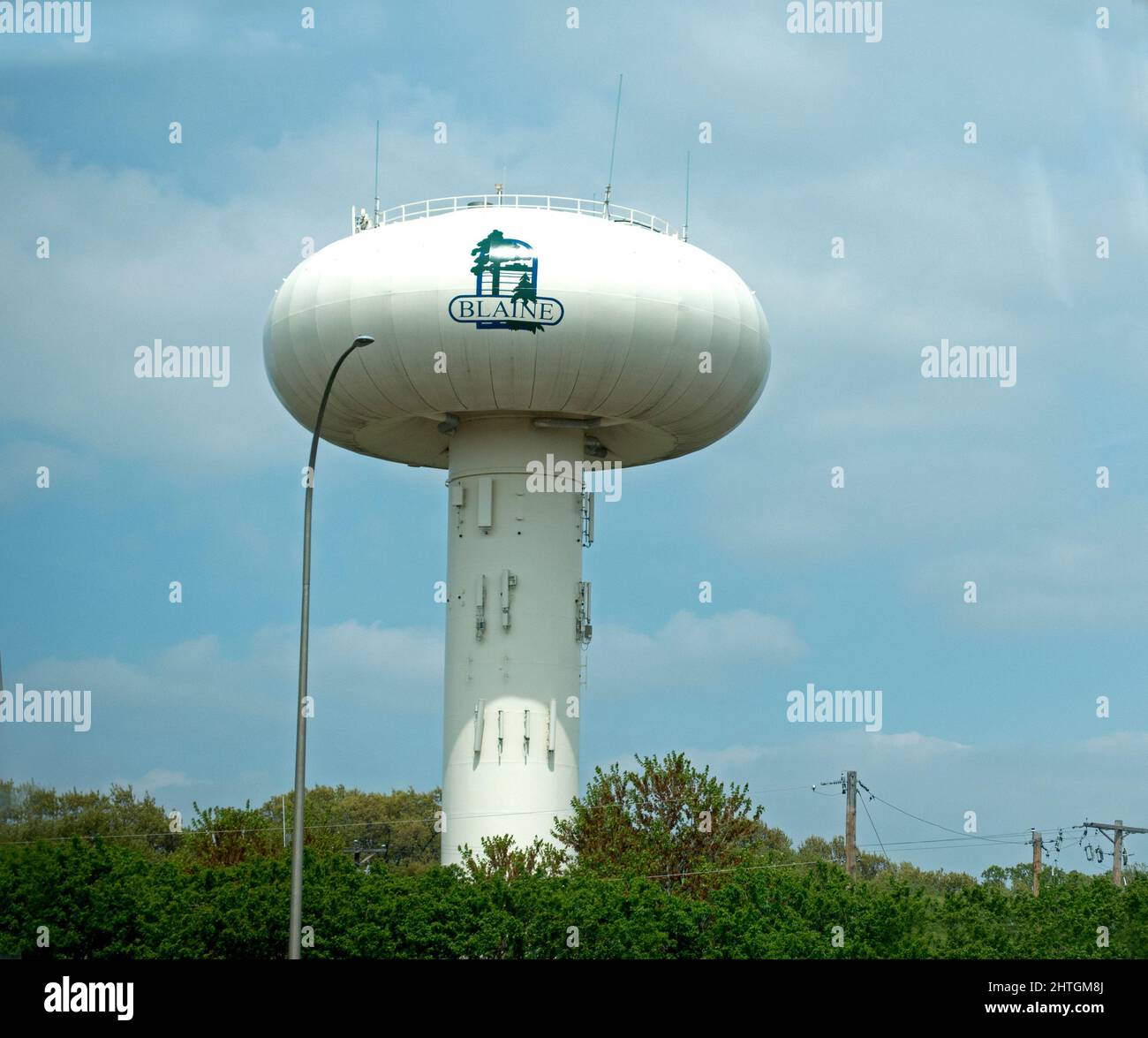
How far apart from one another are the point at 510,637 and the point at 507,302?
868 centimetres

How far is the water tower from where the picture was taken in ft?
133

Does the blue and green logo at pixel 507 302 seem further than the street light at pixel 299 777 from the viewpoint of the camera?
Yes

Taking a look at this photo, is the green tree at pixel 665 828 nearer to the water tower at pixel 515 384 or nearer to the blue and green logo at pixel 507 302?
the water tower at pixel 515 384

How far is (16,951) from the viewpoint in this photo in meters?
35.7

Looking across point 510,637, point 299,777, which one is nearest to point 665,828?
point 510,637

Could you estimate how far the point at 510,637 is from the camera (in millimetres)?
43156

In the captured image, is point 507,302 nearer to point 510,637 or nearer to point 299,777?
point 510,637

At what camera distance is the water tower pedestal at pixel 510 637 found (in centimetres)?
4278

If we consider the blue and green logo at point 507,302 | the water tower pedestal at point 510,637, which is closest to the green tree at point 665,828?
the water tower pedestal at point 510,637

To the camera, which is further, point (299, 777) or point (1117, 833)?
point (1117, 833)

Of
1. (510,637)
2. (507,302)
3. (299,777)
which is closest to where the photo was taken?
(299,777)

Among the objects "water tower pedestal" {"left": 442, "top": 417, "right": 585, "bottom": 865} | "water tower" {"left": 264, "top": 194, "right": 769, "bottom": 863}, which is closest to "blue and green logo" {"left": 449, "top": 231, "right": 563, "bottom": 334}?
"water tower" {"left": 264, "top": 194, "right": 769, "bottom": 863}

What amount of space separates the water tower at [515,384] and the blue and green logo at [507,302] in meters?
0.04
